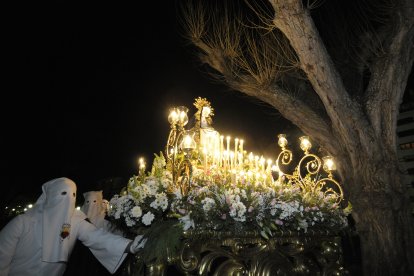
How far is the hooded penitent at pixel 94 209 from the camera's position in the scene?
6442 millimetres

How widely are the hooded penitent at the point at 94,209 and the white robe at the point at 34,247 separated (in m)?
2.54

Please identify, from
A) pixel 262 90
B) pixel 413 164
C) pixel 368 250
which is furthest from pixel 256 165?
pixel 413 164

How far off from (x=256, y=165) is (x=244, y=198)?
6.20 feet

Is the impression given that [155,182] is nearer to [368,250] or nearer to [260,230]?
[260,230]

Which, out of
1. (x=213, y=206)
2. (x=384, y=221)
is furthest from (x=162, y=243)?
(x=384, y=221)

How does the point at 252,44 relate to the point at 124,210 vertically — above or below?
above

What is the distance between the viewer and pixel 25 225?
3727 mm

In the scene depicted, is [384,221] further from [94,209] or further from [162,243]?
[94,209]

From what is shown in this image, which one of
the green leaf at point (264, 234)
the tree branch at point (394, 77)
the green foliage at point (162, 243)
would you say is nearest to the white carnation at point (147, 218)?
the green foliage at point (162, 243)

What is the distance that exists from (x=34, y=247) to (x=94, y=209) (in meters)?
2.84

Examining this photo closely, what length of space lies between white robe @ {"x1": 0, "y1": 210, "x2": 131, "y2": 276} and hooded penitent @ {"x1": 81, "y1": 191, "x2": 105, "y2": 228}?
2.54 meters

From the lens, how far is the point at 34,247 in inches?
147

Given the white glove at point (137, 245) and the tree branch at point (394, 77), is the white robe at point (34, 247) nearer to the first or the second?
the white glove at point (137, 245)

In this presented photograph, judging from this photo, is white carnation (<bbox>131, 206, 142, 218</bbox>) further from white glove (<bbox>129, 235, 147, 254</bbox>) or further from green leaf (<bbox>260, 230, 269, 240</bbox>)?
green leaf (<bbox>260, 230, 269, 240</bbox>)
